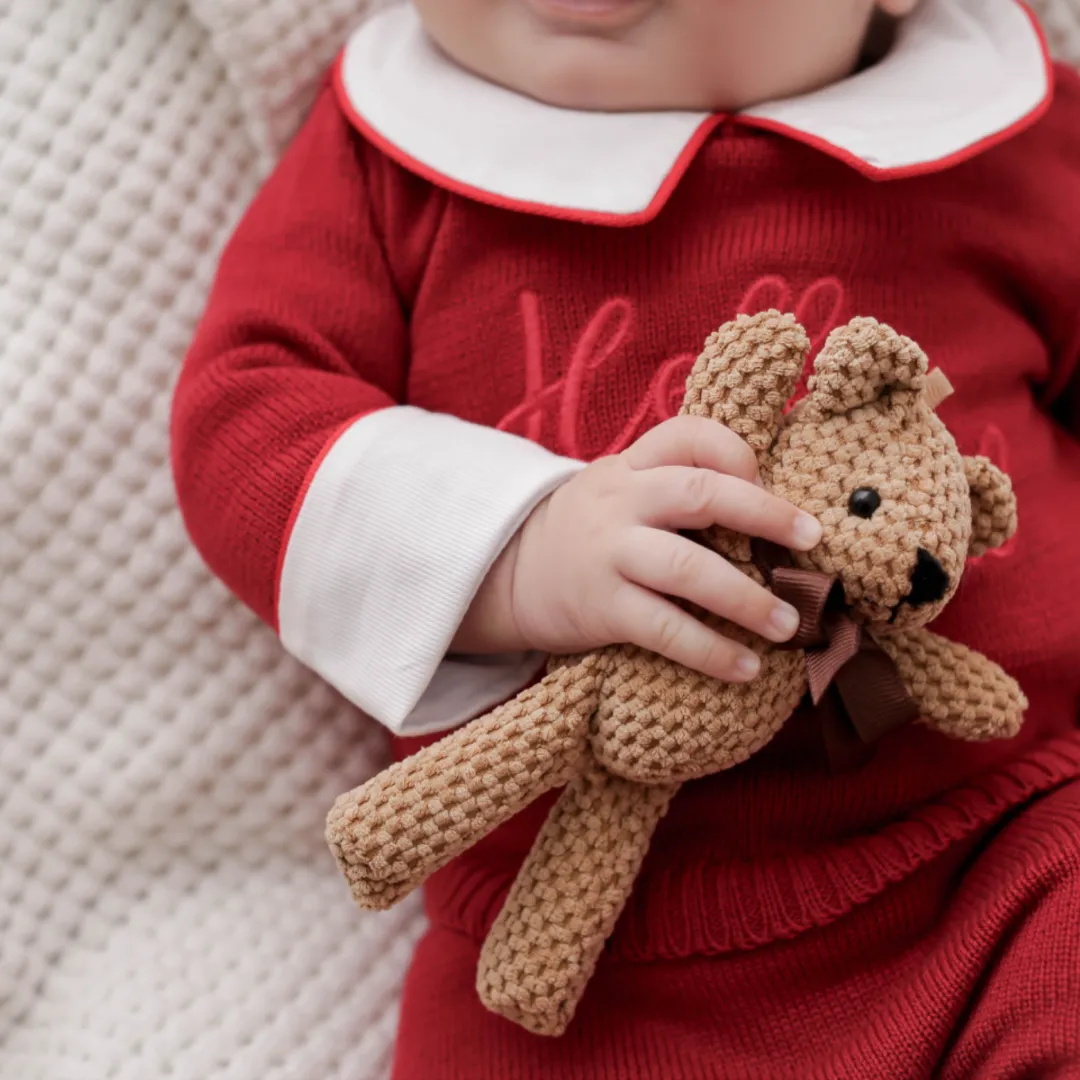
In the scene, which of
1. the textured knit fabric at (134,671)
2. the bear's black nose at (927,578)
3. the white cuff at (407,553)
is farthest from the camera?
the textured knit fabric at (134,671)

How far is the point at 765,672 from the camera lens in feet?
1.92

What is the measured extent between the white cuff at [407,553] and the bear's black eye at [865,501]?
168 mm

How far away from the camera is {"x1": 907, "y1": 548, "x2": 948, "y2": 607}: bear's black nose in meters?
0.54

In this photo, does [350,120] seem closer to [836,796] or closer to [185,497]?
[185,497]

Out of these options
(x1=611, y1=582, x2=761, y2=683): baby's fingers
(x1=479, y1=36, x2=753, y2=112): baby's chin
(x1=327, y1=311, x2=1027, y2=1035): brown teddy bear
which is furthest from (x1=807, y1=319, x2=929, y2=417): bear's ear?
(x1=479, y1=36, x2=753, y2=112): baby's chin

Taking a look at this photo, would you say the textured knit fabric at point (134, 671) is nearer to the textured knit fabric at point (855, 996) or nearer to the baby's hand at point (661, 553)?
the textured knit fabric at point (855, 996)

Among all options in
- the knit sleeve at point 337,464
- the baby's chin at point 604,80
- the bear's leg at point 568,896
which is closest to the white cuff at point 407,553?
the knit sleeve at point 337,464

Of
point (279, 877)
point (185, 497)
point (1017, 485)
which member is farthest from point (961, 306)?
point (279, 877)

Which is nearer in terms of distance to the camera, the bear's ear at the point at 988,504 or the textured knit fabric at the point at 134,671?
the bear's ear at the point at 988,504

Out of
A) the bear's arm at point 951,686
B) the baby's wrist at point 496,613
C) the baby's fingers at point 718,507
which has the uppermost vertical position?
the baby's fingers at point 718,507

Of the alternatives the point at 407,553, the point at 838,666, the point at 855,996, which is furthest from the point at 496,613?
the point at 855,996

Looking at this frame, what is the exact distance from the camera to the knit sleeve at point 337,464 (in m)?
0.67

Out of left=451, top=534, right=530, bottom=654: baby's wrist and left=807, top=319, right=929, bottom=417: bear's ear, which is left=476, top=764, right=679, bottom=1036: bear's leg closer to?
left=451, top=534, right=530, bottom=654: baby's wrist

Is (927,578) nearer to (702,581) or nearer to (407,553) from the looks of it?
(702,581)
